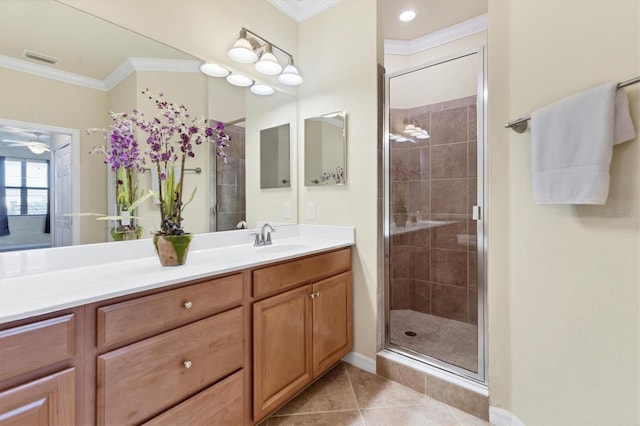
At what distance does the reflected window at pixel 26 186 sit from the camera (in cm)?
111

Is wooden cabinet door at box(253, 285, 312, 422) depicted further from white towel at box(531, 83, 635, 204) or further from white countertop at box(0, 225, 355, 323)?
white towel at box(531, 83, 635, 204)

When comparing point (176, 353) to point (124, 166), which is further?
point (124, 166)

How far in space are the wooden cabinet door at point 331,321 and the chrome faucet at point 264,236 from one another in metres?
0.51

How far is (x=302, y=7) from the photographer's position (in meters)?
2.21

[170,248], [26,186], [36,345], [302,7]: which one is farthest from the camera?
[302,7]

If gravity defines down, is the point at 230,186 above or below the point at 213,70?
below

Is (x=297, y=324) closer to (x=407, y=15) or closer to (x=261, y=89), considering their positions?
(x=261, y=89)

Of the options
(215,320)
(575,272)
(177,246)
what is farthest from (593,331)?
(177,246)

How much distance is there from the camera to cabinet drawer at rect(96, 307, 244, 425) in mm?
900

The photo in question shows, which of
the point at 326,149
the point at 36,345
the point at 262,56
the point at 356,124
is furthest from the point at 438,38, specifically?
the point at 36,345

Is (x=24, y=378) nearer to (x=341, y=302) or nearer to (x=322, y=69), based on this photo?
(x=341, y=302)

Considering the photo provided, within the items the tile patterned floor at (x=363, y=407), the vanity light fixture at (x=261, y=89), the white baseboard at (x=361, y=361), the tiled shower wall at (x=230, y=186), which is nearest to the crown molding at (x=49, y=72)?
the tiled shower wall at (x=230, y=186)

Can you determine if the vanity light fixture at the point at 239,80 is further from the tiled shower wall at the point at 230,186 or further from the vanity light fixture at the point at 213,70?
the tiled shower wall at the point at 230,186

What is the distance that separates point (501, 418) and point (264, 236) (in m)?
1.69
